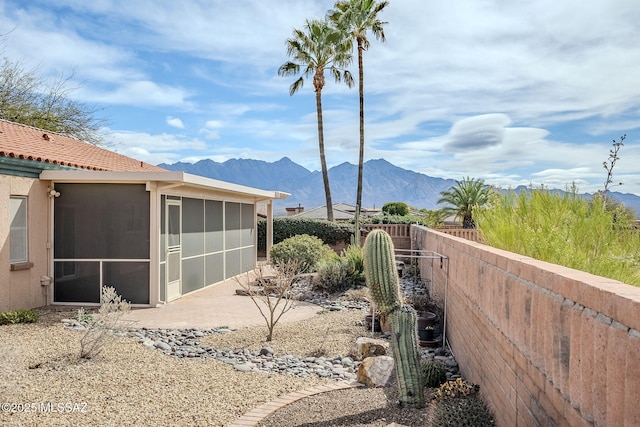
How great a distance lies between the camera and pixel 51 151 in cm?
1239

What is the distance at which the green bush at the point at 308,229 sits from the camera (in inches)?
909

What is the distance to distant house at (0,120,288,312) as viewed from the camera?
1030 cm

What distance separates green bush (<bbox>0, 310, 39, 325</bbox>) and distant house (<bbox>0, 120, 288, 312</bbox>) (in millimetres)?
650

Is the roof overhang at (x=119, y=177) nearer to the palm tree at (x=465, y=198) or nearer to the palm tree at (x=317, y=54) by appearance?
the palm tree at (x=465, y=198)

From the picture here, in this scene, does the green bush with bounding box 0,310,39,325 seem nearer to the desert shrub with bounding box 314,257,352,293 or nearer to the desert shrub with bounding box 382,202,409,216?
the desert shrub with bounding box 314,257,352,293

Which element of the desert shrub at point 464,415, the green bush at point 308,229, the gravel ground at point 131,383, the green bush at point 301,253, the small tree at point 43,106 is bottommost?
the gravel ground at point 131,383

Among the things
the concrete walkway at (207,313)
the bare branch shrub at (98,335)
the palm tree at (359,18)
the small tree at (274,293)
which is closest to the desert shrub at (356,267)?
the concrete walkway at (207,313)

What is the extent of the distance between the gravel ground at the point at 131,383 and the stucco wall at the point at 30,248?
6.35 ft

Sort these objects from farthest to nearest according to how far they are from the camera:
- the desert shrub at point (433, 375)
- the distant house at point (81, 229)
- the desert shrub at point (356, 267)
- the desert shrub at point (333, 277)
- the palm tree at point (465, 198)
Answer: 1. the palm tree at point (465, 198)
2. the desert shrub at point (356, 267)
3. the desert shrub at point (333, 277)
4. the distant house at point (81, 229)
5. the desert shrub at point (433, 375)

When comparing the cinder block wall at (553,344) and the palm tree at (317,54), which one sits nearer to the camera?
the cinder block wall at (553,344)

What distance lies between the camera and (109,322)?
717 centimetres

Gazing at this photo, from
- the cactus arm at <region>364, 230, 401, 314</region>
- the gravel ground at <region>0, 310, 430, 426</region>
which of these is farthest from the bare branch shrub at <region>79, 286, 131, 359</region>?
the cactus arm at <region>364, 230, 401, 314</region>

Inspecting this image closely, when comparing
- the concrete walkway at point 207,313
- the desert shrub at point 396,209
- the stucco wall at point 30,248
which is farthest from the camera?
the desert shrub at point 396,209

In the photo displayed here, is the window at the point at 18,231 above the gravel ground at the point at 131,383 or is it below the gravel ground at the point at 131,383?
above
